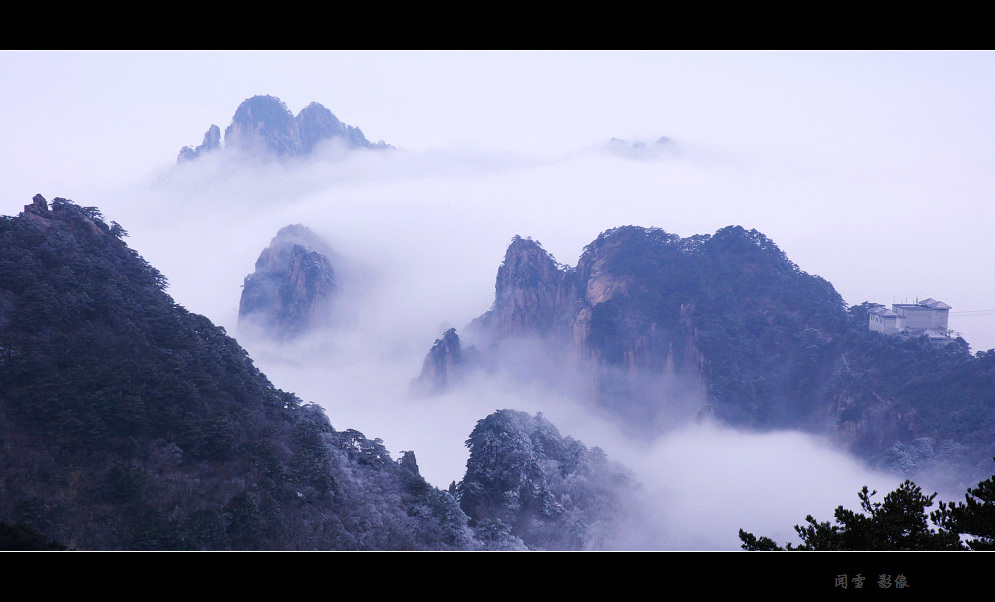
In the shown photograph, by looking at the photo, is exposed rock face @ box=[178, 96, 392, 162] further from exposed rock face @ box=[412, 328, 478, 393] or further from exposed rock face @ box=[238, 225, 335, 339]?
exposed rock face @ box=[412, 328, 478, 393]

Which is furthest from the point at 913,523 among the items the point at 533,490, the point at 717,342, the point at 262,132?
the point at 262,132

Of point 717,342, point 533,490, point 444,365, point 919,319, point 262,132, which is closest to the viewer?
point 533,490

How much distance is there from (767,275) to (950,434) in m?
24.1

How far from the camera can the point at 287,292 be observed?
293 feet

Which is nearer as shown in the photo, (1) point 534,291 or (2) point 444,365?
(2) point 444,365

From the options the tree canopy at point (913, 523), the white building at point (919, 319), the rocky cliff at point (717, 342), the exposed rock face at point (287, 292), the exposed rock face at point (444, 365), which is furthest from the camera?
the exposed rock face at point (287, 292)

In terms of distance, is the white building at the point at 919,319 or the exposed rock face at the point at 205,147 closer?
the white building at the point at 919,319

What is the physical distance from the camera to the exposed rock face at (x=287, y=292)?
8919cm

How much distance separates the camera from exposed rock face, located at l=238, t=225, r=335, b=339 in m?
89.2

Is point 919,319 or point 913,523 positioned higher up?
point 919,319

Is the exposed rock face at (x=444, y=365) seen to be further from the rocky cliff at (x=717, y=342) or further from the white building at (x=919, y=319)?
the white building at (x=919, y=319)

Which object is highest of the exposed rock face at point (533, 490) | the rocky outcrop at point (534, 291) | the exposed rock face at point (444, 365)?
the rocky outcrop at point (534, 291)

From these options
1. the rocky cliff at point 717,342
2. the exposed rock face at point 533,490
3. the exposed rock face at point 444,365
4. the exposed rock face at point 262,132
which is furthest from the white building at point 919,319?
the exposed rock face at point 262,132

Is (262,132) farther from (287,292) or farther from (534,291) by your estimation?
(534,291)
